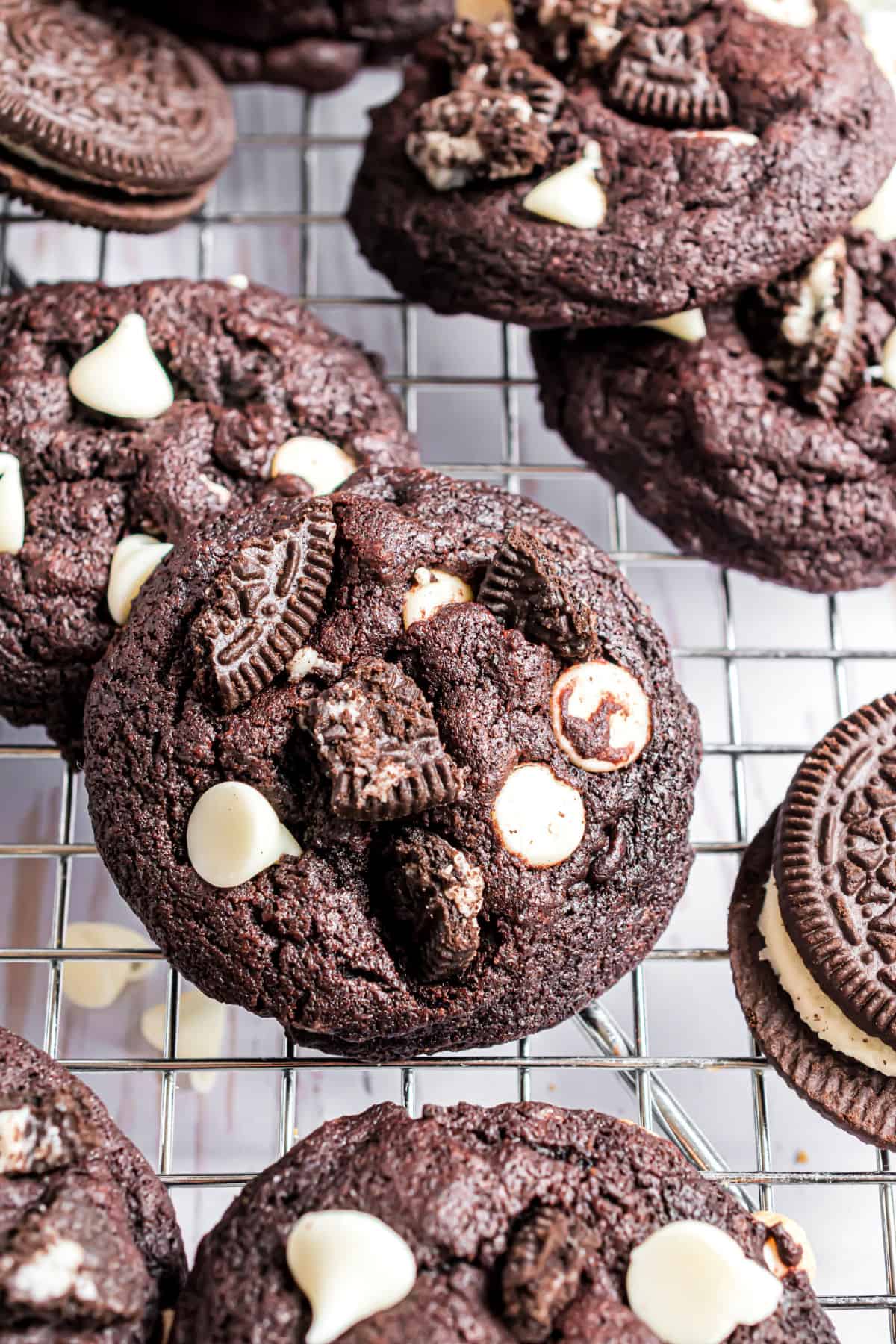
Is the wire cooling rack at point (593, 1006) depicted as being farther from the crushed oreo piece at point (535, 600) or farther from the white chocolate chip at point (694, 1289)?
the crushed oreo piece at point (535, 600)

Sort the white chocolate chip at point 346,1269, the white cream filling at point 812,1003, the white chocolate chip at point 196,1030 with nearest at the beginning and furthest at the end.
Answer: the white chocolate chip at point 346,1269, the white cream filling at point 812,1003, the white chocolate chip at point 196,1030

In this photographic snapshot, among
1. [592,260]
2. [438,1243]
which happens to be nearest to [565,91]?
[592,260]

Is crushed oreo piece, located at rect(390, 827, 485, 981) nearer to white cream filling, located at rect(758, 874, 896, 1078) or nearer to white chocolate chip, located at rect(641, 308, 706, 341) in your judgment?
white cream filling, located at rect(758, 874, 896, 1078)

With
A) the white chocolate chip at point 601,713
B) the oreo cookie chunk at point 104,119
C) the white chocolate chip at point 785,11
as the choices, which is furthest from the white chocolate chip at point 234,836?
the white chocolate chip at point 785,11

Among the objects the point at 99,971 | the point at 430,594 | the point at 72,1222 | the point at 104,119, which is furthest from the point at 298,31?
the point at 72,1222

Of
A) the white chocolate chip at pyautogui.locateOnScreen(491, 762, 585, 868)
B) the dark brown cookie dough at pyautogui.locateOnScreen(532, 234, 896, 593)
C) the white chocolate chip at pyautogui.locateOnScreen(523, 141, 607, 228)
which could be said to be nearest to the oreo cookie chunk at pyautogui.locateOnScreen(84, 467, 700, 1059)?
the white chocolate chip at pyautogui.locateOnScreen(491, 762, 585, 868)
